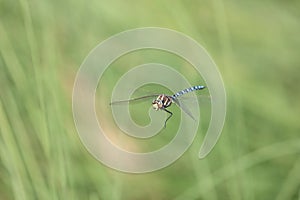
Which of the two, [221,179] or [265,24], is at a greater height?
[265,24]

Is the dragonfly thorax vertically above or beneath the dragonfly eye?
beneath

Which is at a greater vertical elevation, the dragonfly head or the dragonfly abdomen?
the dragonfly head

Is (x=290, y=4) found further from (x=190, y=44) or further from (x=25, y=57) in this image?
(x=25, y=57)

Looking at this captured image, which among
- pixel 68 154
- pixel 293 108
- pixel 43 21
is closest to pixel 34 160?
pixel 68 154

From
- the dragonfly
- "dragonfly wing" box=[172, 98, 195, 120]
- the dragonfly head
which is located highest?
the dragonfly head

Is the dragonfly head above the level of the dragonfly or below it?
above

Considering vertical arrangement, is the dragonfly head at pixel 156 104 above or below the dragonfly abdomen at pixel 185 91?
above

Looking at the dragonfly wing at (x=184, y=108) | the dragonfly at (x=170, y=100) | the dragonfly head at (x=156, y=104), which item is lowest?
the dragonfly wing at (x=184, y=108)

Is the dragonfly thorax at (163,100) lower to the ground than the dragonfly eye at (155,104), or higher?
lower
